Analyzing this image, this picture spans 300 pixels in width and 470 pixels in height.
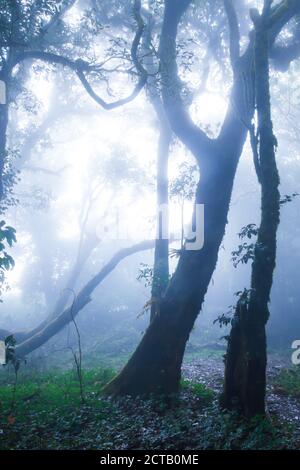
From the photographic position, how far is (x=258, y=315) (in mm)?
6973

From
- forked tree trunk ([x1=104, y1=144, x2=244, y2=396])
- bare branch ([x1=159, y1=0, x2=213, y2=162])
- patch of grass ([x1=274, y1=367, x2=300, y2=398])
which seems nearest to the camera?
forked tree trunk ([x1=104, y1=144, x2=244, y2=396])

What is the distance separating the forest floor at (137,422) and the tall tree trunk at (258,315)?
17.1 inches

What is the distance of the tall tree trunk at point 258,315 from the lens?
6.89 metres

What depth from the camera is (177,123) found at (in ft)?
32.9

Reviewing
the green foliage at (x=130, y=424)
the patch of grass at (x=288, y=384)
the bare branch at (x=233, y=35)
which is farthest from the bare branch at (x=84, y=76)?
the patch of grass at (x=288, y=384)

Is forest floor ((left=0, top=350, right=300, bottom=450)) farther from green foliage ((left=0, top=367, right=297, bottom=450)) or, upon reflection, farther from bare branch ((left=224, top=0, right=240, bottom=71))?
bare branch ((left=224, top=0, right=240, bottom=71))

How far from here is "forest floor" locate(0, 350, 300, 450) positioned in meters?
6.48

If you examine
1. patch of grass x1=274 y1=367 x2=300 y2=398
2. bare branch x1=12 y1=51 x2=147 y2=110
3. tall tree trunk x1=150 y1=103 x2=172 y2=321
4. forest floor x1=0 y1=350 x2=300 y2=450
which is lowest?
patch of grass x1=274 y1=367 x2=300 y2=398

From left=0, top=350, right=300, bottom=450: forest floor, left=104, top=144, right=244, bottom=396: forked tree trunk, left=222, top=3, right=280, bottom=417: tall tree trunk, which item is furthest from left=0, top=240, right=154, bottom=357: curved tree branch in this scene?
left=222, top=3, right=280, bottom=417: tall tree trunk

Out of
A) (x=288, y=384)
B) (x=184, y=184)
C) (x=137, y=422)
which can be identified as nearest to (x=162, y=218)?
(x=184, y=184)

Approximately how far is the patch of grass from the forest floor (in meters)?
0.17

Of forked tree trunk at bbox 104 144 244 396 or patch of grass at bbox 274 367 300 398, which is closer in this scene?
forked tree trunk at bbox 104 144 244 396

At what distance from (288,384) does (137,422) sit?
591 cm
